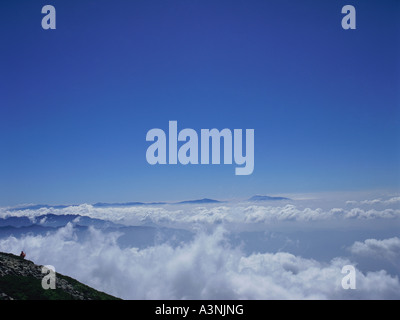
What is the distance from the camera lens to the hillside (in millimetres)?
26480

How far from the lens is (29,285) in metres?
28.6

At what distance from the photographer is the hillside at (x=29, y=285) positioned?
26480 millimetres

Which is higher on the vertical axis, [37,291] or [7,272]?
[7,272]
